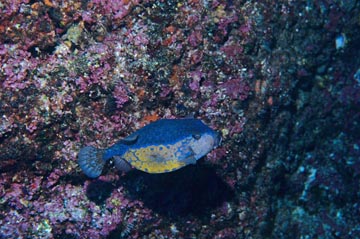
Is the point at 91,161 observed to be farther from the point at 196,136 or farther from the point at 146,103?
the point at 196,136

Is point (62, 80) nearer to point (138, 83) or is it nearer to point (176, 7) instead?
point (138, 83)

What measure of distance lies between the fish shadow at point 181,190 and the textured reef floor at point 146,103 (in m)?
0.01

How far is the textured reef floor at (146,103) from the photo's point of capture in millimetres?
3033

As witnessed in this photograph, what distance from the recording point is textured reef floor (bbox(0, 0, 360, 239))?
303 centimetres

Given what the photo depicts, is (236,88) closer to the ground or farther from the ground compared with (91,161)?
farther from the ground

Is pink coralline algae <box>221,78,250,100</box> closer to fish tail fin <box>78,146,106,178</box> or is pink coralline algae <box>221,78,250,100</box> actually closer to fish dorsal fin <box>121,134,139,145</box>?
fish dorsal fin <box>121,134,139,145</box>

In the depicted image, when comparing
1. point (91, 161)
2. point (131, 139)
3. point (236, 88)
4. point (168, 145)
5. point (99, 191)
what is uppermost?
point (236, 88)

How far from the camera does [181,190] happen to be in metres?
3.73

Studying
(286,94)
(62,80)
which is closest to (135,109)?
(62,80)

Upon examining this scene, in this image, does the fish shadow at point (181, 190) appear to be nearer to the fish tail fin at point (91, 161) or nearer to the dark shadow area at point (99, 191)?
the dark shadow area at point (99, 191)

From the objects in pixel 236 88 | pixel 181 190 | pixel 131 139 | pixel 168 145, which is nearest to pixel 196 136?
pixel 168 145

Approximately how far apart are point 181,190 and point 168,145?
128 centimetres

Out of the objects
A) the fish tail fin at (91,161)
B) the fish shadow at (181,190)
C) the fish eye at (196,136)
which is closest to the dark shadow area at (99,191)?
the fish shadow at (181,190)

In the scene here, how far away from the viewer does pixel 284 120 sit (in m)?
4.38
